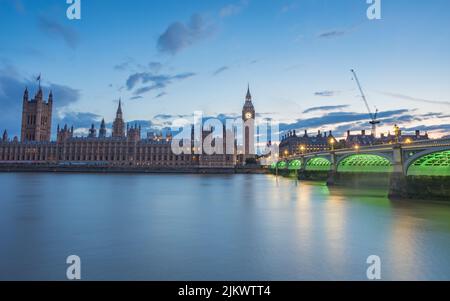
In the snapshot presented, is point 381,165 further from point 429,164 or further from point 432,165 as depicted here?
point 432,165

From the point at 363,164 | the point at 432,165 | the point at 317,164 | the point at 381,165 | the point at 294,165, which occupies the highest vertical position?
the point at 294,165

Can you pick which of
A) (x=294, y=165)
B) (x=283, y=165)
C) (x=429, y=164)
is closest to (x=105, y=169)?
(x=283, y=165)

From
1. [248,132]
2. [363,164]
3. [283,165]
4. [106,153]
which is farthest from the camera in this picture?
[248,132]

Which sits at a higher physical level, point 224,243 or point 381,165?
point 381,165

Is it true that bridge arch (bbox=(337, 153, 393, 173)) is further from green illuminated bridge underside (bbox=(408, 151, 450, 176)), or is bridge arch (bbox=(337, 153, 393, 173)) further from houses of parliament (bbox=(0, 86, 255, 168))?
houses of parliament (bbox=(0, 86, 255, 168))

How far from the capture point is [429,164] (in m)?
27.5

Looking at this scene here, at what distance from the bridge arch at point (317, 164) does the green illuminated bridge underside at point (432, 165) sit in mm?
32337

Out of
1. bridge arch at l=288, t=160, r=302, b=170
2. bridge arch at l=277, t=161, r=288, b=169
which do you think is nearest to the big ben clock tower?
bridge arch at l=277, t=161, r=288, b=169

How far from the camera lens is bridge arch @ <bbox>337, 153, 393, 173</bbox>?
42062 mm

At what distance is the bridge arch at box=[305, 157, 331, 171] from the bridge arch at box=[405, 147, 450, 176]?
106 feet

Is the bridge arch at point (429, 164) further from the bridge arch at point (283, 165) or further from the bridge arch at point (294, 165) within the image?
the bridge arch at point (283, 165)

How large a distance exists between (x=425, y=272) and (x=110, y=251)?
1084cm

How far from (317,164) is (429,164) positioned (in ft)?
123

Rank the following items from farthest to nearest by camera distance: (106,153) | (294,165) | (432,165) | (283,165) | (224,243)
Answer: (106,153), (283,165), (294,165), (432,165), (224,243)
